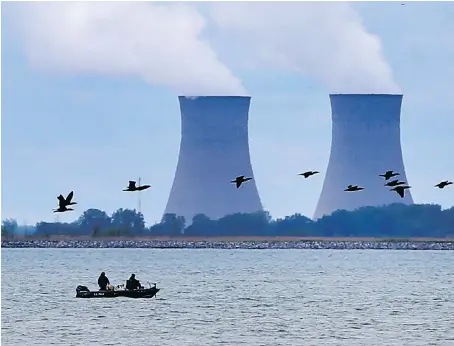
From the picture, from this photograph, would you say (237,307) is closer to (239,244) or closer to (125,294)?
(125,294)

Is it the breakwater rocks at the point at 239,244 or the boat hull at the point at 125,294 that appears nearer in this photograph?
the boat hull at the point at 125,294

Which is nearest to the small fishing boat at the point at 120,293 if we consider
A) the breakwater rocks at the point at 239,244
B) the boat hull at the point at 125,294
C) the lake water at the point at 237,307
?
the boat hull at the point at 125,294

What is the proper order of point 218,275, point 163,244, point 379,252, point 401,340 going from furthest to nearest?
point 163,244, point 379,252, point 218,275, point 401,340

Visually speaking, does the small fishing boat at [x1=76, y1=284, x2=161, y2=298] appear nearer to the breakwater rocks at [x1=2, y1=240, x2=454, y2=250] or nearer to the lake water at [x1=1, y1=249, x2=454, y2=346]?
the lake water at [x1=1, y1=249, x2=454, y2=346]

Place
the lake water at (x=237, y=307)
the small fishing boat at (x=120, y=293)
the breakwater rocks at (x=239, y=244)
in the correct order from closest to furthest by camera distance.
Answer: the lake water at (x=237, y=307), the small fishing boat at (x=120, y=293), the breakwater rocks at (x=239, y=244)

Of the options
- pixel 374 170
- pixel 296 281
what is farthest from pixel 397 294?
pixel 374 170

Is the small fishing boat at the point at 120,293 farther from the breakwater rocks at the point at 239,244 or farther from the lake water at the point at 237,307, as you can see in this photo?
the breakwater rocks at the point at 239,244

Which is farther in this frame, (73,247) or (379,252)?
(73,247)

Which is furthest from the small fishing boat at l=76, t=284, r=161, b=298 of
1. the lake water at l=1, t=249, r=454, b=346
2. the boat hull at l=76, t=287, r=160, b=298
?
the lake water at l=1, t=249, r=454, b=346

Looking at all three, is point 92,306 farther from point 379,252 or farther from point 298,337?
point 379,252
